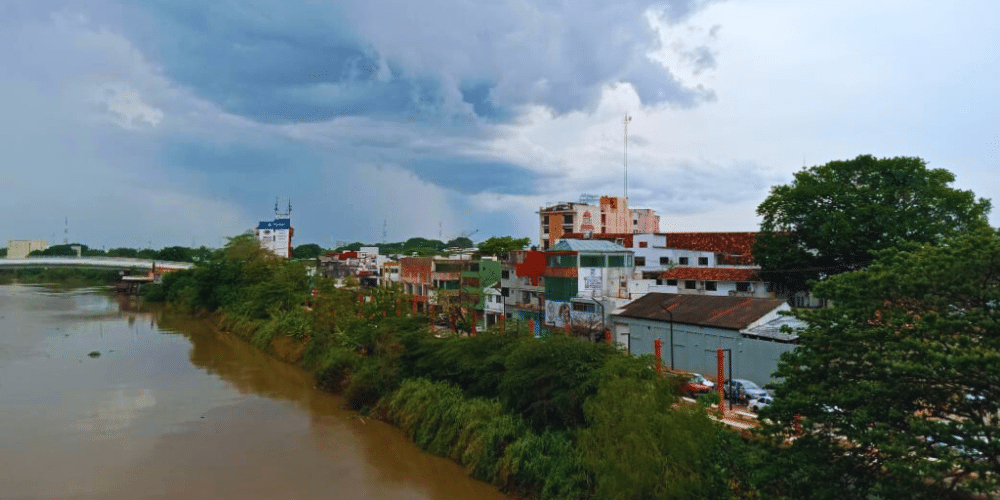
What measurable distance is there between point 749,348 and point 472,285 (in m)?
18.1

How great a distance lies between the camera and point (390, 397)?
19484 mm

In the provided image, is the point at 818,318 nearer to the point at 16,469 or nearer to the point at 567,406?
the point at 567,406

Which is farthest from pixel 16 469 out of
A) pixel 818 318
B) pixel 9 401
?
pixel 818 318

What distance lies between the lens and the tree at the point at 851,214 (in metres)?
23.6

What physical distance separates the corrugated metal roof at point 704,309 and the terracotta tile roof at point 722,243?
9678 mm

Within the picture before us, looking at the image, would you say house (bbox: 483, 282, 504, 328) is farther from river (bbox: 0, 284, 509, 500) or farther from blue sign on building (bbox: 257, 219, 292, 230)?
blue sign on building (bbox: 257, 219, 292, 230)

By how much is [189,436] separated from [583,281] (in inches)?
599

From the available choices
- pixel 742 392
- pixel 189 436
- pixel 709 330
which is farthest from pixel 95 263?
pixel 742 392

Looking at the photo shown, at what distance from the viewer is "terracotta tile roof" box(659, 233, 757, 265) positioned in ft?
107

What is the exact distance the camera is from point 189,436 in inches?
703

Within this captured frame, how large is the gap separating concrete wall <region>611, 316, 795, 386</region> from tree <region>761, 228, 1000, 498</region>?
839cm

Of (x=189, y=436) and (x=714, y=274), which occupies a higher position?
(x=714, y=274)

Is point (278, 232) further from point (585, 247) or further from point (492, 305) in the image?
point (585, 247)

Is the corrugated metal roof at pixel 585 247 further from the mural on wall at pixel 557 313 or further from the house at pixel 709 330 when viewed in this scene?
the house at pixel 709 330
